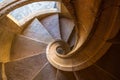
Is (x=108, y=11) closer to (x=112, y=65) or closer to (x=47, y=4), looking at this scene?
(x=112, y=65)

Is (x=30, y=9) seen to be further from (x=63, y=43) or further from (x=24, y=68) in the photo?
(x=24, y=68)

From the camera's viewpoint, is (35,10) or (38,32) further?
(35,10)

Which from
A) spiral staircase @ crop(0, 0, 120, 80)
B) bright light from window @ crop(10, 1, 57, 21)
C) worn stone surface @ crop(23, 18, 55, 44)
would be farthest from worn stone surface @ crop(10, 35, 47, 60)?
bright light from window @ crop(10, 1, 57, 21)

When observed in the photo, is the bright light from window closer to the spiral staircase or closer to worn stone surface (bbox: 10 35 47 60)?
the spiral staircase

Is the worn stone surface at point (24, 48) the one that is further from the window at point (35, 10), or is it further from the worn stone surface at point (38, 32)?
the window at point (35, 10)

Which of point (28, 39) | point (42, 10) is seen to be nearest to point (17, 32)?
point (28, 39)

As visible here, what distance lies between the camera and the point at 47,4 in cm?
440

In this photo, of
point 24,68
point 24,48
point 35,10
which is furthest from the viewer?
point 35,10

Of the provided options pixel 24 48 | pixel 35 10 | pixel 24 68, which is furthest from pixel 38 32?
pixel 24 68

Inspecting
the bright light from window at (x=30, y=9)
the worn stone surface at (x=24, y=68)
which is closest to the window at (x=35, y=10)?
the bright light from window at (x=30, y=9)

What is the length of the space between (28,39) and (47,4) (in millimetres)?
980

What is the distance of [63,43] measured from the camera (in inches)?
147

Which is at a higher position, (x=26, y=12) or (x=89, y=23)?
(x=89, y=23)

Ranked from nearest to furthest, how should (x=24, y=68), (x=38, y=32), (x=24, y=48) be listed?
(x=24, y=68) < (x=24, y=48) < (x=38, y=32)
